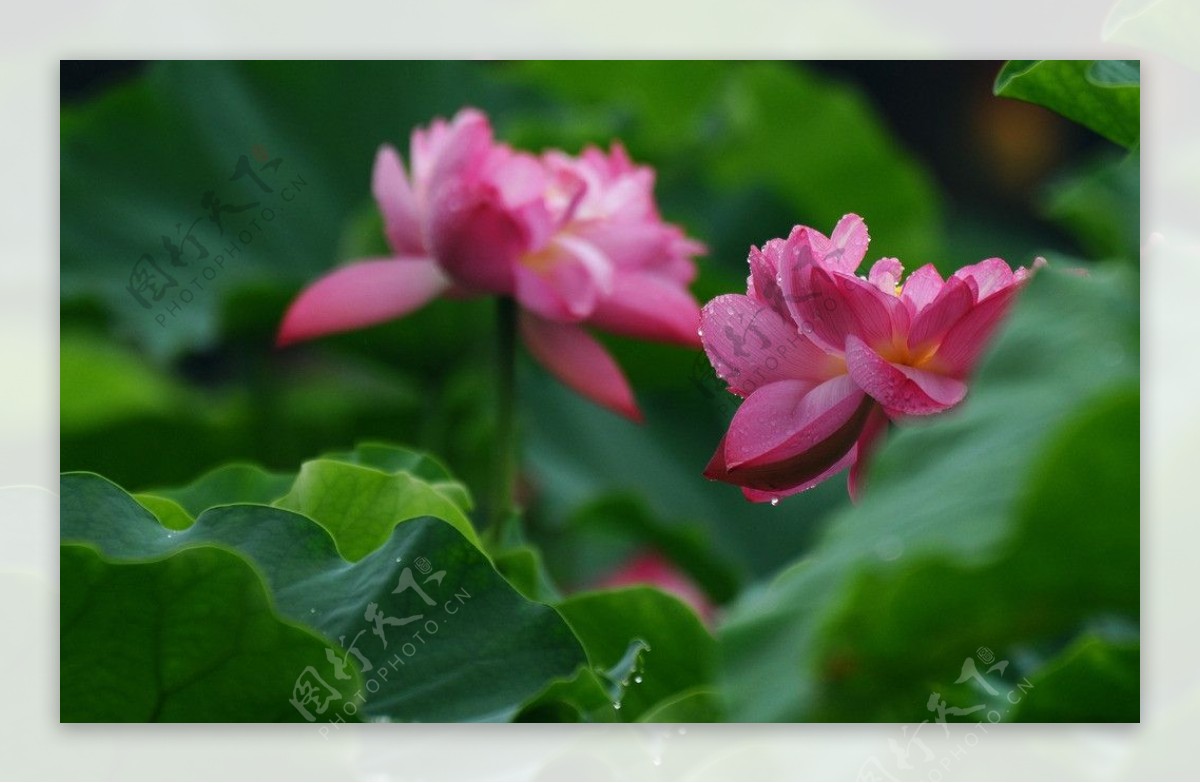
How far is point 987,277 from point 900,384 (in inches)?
2.7

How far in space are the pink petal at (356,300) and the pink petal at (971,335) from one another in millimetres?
335

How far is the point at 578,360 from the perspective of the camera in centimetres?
89

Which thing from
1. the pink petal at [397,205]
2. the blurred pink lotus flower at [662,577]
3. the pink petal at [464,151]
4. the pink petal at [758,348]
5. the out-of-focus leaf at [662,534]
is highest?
the pink petal at [464,151]

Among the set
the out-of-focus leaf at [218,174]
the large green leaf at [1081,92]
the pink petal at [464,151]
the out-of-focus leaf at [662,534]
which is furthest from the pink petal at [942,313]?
the out-of-focus leaf at [218,174]

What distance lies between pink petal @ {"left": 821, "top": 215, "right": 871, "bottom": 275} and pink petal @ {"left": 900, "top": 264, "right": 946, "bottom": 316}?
0.09ft

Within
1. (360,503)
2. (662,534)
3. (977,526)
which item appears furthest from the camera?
(662,534)

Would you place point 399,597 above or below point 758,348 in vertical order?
below

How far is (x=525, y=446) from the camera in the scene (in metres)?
1.20

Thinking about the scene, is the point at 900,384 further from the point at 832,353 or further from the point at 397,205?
the point at 397,205

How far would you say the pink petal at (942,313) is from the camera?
660mm

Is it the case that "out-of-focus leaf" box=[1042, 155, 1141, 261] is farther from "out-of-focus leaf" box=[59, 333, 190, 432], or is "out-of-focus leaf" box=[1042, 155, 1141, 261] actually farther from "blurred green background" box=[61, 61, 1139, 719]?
"out-of-focus leaf" box=[59, 333, 190, 432]

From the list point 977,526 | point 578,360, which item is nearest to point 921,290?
point 977,526

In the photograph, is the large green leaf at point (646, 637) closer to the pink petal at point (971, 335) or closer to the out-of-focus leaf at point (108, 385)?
the pink petal at point (971, 335)

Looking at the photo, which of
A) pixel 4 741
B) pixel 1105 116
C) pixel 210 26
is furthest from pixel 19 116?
pixel 1105 116
